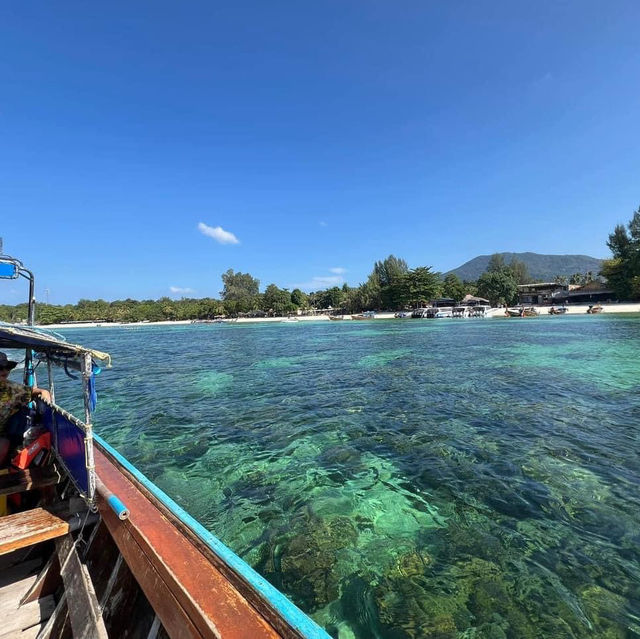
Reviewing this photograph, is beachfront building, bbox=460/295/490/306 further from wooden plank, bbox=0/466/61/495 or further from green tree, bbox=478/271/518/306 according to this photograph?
wooden plank, bbox=0/466/61/495

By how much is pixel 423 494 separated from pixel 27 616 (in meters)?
5.50

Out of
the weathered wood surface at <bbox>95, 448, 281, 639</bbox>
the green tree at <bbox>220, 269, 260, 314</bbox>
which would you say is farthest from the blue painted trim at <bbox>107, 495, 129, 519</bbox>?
the green tree at <bbox>220, 269, 260, 314</bbox>

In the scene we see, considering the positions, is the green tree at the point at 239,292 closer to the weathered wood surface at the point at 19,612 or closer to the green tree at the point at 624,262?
the green tree at the point at 624,262

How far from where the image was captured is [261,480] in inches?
276

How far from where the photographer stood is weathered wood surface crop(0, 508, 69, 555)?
337 centimetres

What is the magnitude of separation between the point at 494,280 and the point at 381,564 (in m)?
104

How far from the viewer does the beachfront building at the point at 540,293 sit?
9962cm

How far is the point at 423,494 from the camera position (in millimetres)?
6184

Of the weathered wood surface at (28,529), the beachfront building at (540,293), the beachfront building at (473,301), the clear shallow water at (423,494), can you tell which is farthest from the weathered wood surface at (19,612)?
the beachfront building at (540,293)

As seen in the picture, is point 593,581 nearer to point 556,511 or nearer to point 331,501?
point 556,511

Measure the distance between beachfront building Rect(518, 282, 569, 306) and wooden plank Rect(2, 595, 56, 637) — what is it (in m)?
117

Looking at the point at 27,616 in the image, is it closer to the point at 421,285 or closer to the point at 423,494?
the point at 423,494

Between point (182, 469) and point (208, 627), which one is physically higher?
point (208, 627)

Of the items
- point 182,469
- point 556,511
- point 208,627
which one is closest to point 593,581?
point 556,511
